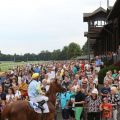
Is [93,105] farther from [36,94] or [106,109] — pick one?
[36,94]

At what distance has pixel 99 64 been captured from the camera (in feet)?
117

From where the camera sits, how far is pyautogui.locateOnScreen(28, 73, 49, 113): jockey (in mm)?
16062

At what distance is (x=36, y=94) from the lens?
16297 millimetres

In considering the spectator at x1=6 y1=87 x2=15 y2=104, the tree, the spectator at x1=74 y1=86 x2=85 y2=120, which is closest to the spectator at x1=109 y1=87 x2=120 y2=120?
the spectator at x1=74 y1=86 x2=85 y2=120

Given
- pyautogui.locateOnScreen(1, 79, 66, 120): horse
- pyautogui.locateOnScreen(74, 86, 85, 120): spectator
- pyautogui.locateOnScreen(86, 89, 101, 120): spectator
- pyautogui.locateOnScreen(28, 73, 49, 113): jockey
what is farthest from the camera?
pyautogui.locateOnScreen(74, 86, 85, 120): spectator

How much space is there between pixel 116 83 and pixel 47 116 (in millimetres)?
4333

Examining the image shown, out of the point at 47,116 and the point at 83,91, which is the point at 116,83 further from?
the point at 47,116

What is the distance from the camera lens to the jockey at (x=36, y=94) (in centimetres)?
1606

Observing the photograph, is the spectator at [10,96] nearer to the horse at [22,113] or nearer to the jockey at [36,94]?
the jockey at [36,94]

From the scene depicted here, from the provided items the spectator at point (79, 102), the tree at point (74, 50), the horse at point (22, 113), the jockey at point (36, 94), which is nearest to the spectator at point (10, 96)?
the jockey at point (36, 94)

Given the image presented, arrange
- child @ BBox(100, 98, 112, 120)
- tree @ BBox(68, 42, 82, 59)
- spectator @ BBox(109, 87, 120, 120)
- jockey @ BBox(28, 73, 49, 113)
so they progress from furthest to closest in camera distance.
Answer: tree @ BBox(68, 42, 82, 59)
spectator @ BBox(109, 87, 120, 120)
child @ BBox(100, 98, 112, 120)
jockey @ BBox(28, 73, 49, 113)

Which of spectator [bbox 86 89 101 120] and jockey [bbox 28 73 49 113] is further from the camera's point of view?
spectator [bbox 86 89 101 120]

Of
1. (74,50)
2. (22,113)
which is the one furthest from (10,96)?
(74,50)

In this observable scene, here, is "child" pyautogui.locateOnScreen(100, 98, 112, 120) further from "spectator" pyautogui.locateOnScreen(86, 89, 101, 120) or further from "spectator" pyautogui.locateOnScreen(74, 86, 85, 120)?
"spectator" pyautogui.locateOnScreen(74, 86, 85, 120)
